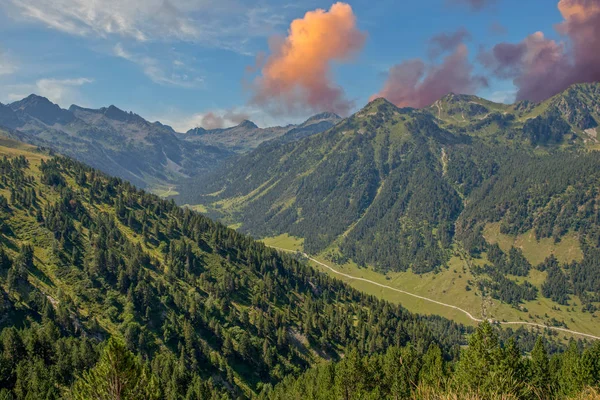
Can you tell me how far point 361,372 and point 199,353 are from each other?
72086mm

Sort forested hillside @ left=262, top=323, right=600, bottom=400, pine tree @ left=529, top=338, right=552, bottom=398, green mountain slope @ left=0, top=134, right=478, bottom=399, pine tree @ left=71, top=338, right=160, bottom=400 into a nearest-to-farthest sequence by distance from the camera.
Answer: pine tree @ left=71, top=338, right=160, bottom=400 < forested hillside @ left=262, top=323, right=600, bottom=400 < pine tree @ left=529, top=338, right=552, bottom=398 < green mountain slope @ left=0, top=134, right=478, bottom=399

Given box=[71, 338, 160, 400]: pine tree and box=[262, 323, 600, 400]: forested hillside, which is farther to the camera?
box=[262, 323, 600, 400]: forested hillside

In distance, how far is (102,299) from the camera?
14462 cm

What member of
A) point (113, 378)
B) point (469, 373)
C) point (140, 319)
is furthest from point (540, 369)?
point (140, 319)

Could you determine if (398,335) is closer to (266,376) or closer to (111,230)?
(266,376)

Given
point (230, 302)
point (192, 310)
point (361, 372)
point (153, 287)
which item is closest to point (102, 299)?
point (153, 287)

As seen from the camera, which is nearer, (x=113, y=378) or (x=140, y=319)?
(x=113, y=378)

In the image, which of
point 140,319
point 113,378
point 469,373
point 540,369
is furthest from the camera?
point 140,319

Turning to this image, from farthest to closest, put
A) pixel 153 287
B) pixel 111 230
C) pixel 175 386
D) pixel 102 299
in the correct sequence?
pixel 111 230 < pixel 153 287 < pixel 102 299 < pixel 175 386

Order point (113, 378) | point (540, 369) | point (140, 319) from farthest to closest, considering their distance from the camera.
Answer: point (140, 319) < point (540, 369) < point (113, 378)

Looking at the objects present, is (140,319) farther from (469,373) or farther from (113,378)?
(469,373)

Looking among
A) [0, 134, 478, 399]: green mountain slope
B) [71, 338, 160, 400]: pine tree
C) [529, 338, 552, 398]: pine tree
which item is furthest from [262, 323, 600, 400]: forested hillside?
[71, 338, 160, 400]: pine tree

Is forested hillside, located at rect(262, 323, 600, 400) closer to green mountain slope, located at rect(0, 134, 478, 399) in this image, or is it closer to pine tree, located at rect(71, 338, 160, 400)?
green mountain slope, located at rect(0, 134, 478, 399)

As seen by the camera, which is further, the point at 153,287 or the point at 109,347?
the point at 153,287
